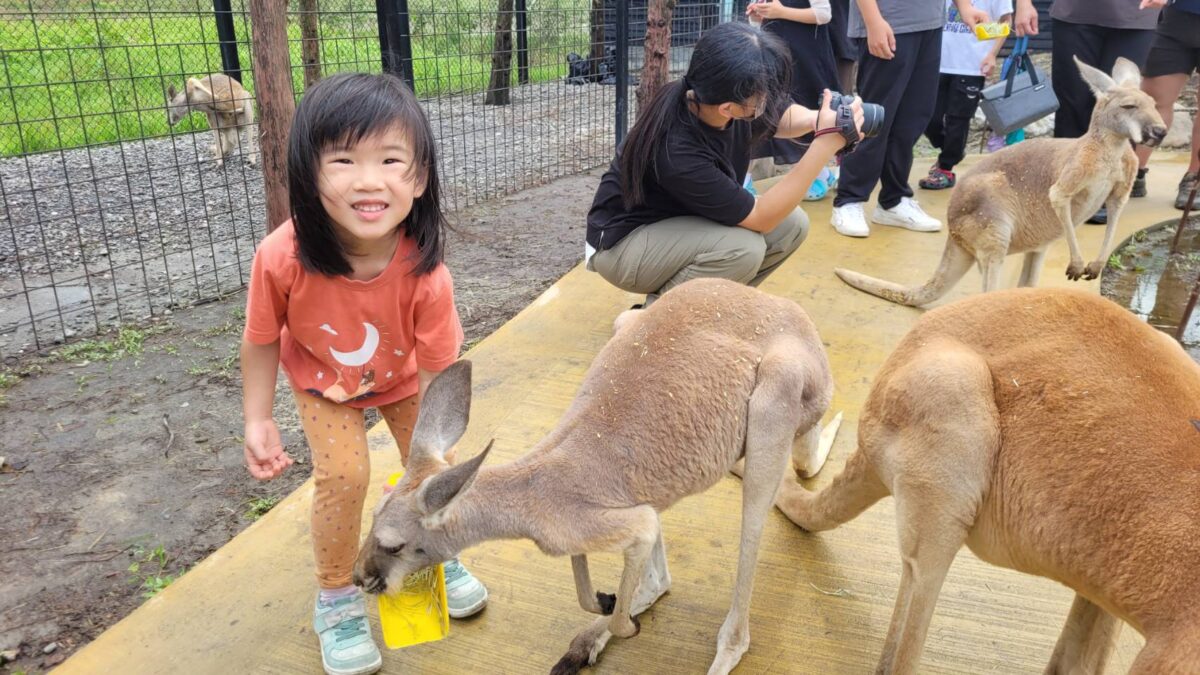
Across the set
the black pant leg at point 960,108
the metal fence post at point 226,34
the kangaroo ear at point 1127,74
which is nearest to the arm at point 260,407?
the kangaroo ear at point 1127,74

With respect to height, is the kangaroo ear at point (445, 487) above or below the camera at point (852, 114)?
below

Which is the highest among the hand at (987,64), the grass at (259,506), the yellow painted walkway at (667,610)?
the hand at (987,64)

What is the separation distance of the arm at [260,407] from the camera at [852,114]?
1.88m

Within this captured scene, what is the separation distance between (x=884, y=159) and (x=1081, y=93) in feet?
4.31

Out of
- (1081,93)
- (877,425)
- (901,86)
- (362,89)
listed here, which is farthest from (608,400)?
(1081,93)

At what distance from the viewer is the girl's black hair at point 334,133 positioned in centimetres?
163

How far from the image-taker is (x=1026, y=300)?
1651 mm

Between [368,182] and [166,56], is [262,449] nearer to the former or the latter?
[368,182]

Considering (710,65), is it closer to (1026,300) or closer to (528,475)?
(1026,300)

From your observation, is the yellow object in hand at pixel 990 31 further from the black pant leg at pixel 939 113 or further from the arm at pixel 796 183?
the arm at pixel 796 183

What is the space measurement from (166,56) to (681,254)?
575 cm

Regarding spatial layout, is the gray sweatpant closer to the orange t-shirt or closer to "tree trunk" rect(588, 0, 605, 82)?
the orange t-shirt

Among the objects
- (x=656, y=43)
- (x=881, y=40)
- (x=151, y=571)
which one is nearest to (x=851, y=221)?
(x=881, y=40)

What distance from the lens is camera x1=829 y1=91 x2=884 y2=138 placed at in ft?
8.81
